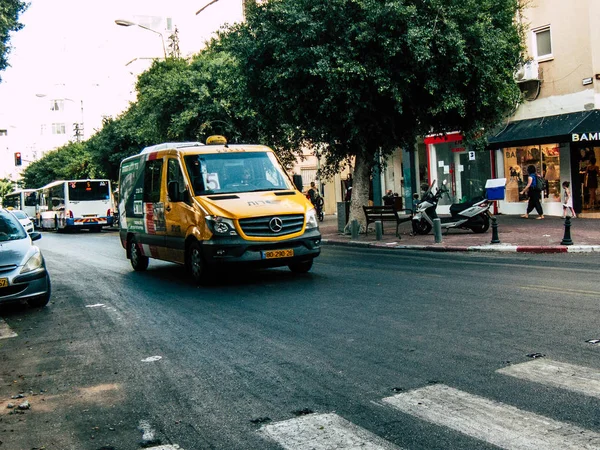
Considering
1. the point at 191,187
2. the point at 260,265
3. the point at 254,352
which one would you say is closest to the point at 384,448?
the point at 254,352

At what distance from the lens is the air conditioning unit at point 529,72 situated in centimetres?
2511

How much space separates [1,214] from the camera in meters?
12.0

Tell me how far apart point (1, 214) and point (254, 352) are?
23.7ft

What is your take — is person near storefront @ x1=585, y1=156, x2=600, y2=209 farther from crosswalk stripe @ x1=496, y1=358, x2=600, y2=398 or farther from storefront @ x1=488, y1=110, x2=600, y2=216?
crosswalk stripe @ x1=496, y1=358, x2=600, y2=398

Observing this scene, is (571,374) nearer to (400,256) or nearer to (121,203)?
(400,256)

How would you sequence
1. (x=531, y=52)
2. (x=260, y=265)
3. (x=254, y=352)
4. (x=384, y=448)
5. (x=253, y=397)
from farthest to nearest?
(x=531, y=52) → (x=260, y=265) → (x=254, y=352) → (x=253, y=397) → (x=384, y=448)

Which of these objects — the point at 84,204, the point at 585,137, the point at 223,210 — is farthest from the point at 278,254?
the point at 84,204

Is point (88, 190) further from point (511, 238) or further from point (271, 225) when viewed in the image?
point (271, 225)

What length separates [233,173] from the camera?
1261 centimetres

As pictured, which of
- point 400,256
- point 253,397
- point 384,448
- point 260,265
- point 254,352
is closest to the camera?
point 384,448

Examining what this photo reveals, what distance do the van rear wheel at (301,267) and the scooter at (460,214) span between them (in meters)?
8.20

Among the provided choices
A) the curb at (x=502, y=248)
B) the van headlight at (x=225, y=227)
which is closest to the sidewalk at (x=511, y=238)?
the curb at (x=502, y=248)

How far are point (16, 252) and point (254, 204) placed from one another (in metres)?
3.82

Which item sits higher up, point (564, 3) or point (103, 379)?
point (564, 3)
